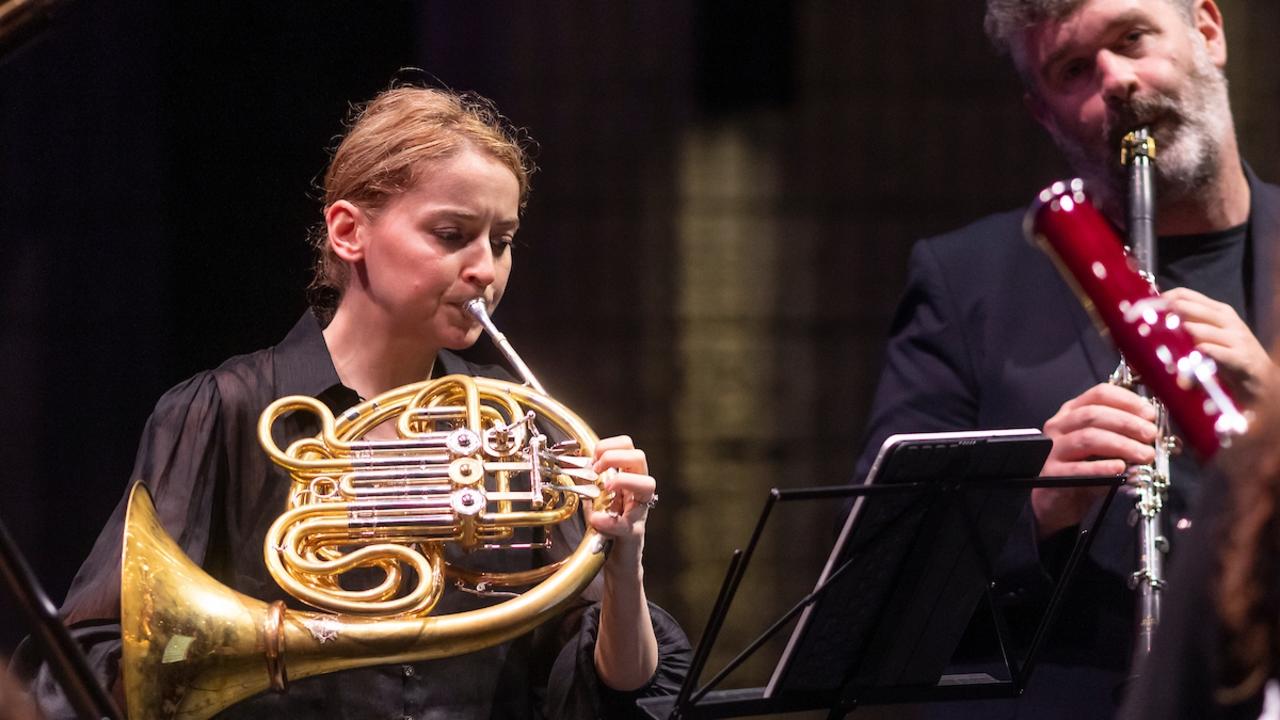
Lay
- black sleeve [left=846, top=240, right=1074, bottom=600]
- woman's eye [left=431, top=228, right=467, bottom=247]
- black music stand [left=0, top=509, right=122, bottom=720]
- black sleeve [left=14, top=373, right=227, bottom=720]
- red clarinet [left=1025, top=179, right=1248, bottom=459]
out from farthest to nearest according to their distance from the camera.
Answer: black sleeve [left=846, top=240, right=1074, bottom=600] → woman's eye [left=431, top=228, right=467, bottom=247] → black sleeve [left=14, top=373, right=227, bottom=720] → red clarinet [left=1025, top=179, right=1248, bottom=459] → black music stand [left=0, top=509, right=122, bottom=720]

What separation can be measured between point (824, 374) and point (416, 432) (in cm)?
171

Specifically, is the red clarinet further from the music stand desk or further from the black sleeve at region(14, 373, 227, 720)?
the black sleeve at region(14, 373, 227, 720)

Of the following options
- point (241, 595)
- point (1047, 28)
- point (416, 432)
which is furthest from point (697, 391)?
point (241, 595)

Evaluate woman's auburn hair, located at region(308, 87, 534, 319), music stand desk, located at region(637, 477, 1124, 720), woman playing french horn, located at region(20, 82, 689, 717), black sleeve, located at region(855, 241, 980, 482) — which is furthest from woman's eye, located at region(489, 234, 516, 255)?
black sleeve, located at region(855, 241, 980, 482)

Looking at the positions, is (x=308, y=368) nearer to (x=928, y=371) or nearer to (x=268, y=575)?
(x=268, y=575)

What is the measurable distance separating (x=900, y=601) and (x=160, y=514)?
3.05ft

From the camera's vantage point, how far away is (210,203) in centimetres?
299

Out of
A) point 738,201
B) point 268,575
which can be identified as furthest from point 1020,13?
point 268,575

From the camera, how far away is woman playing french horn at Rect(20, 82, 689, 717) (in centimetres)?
200

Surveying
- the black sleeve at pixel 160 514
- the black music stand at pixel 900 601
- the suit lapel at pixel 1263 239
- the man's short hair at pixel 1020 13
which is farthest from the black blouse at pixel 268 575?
the man's short hair at pixel 1020 13

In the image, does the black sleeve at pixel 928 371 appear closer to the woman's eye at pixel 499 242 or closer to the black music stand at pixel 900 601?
the black music stand at pixel 900 601

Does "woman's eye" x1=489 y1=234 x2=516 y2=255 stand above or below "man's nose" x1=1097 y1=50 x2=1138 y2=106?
below

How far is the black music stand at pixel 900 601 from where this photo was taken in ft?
5.91

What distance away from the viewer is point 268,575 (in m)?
2.04
